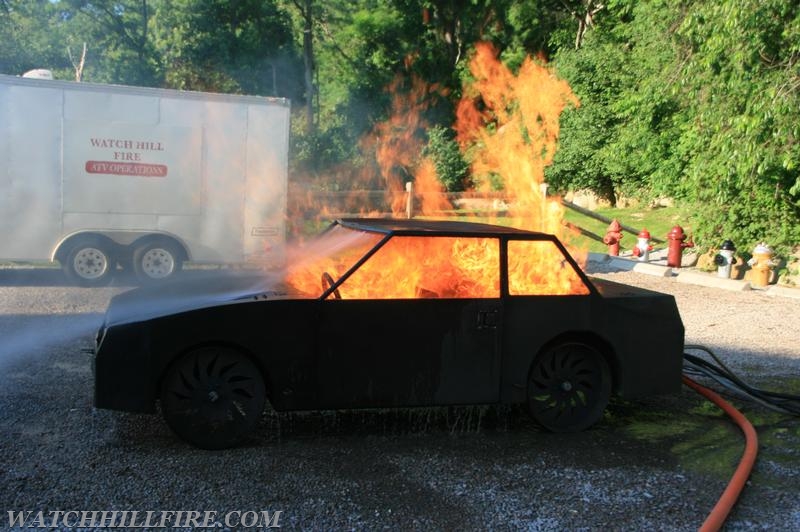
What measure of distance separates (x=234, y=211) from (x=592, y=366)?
7.83m

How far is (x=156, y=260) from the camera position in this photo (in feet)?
36.2

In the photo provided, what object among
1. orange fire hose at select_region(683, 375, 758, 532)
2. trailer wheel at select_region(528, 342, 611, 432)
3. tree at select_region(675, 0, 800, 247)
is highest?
tree at select_region(675, 0, 800, 247)

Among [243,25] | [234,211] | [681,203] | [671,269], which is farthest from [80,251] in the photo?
[243,25]

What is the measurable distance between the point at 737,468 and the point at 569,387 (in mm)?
1138

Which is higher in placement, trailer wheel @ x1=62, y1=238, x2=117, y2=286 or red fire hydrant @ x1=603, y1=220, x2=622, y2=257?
red fire hydrant @ x1=603, y1=220, x2=622, y2=257

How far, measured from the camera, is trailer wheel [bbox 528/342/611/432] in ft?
15.3

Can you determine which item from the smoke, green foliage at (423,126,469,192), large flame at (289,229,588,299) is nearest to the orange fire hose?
large flame at (289,229,588,299)

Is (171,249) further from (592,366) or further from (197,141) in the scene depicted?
(592,366)

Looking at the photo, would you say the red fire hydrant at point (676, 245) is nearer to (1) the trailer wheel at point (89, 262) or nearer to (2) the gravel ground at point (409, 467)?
(2) the gravel ground at point (409, 467)

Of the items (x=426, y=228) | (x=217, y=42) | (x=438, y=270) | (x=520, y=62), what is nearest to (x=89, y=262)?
(x=426, y=228)

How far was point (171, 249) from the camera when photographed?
11.1 meters

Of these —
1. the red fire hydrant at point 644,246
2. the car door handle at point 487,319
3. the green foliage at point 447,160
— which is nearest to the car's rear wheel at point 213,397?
the car door handle at point 487,319

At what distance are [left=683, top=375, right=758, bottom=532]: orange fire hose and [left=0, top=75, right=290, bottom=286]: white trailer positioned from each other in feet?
23.3

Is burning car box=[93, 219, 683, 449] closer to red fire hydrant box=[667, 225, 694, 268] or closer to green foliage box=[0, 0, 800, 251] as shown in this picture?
green foliage box=[0, 0, 800, 251]
